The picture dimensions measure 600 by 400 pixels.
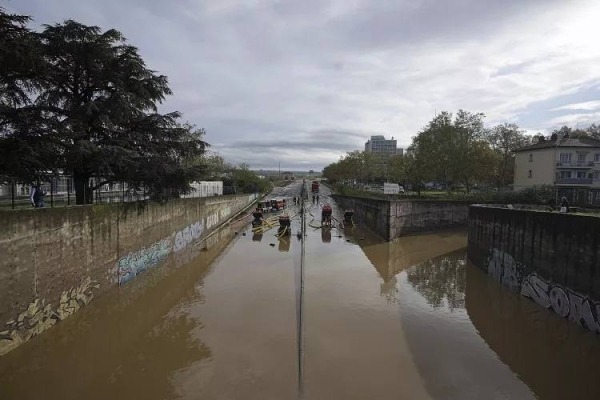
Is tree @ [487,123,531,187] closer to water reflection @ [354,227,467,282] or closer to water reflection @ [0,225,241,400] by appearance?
water reflection @ [354,227,467,282]

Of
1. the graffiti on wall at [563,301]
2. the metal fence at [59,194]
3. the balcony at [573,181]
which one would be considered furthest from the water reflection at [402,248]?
the balcony at [573,181]

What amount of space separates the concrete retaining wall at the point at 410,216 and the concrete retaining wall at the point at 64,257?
67.4 feet

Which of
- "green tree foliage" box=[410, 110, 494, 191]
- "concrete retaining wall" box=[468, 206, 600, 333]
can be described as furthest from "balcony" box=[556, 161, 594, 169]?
"concrete retaining wall" box=[468, 206, 600, 333]

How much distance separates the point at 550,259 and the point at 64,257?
57.5 ft

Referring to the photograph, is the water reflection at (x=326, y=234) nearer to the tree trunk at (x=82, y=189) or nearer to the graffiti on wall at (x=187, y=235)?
the graffiti on wall at (x=187, y=235)

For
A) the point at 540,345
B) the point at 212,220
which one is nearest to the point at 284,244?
the point at 212,220

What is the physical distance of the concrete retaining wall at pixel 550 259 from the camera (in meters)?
13.8

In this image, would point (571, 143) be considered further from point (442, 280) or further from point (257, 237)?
point (442, 280)

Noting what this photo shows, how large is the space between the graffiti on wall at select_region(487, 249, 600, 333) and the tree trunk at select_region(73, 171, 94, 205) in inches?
778

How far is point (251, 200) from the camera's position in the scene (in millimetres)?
81188

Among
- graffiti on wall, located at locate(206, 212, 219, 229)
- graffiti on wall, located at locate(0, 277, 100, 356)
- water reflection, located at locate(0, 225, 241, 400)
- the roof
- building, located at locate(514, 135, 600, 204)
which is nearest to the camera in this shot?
water reflection, located at locate(0, 225, 241, 400)

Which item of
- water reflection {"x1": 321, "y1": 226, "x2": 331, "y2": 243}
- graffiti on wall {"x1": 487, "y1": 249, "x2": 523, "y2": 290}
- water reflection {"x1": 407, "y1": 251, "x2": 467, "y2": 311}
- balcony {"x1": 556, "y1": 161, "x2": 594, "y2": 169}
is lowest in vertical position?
water reflection {"x1": 407, "y1": 251, "x2": 467, "y2": 311}

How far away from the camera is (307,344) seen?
→ 13.9 m

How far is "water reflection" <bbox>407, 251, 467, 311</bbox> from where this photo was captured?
19.8 metres
